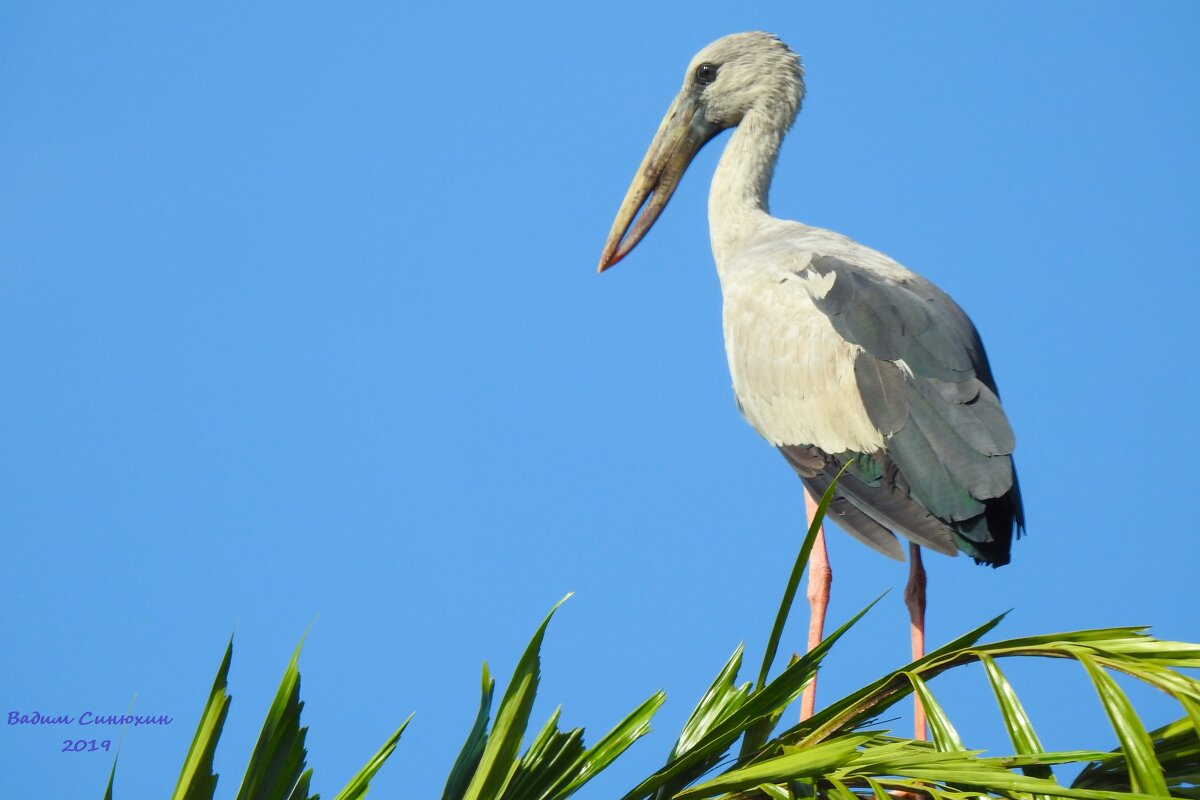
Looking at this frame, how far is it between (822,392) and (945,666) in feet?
7.67

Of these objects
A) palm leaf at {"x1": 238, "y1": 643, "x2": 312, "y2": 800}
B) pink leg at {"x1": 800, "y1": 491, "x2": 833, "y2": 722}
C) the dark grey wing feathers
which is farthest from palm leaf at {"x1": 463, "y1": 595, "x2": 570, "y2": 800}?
pink leg at {"x1": 800, "y1": 491, "x2": 833, "y2": 722}

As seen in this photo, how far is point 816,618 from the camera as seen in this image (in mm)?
5191

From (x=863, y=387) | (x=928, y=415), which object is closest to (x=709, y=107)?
(x=863, y=387)

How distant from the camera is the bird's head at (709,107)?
256 inches

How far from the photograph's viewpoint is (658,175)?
6.82m

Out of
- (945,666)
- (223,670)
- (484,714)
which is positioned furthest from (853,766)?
(223,670)

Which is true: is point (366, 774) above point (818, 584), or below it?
below

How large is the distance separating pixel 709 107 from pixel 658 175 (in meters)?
0.42

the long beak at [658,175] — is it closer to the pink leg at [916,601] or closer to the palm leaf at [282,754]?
the pink leg at [916,601]

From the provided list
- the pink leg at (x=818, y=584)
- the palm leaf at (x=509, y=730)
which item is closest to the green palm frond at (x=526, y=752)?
the palm leaf at (x=509, y=730)

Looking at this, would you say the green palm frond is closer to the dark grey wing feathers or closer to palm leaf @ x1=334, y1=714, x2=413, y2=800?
palm leaf @ x1=334, y1=714, x2=413, y2=800

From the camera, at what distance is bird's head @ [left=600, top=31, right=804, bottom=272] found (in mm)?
6496

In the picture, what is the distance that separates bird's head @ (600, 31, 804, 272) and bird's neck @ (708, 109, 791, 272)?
60 mm

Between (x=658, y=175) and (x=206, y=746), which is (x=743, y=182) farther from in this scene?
(x=206, y=746)
